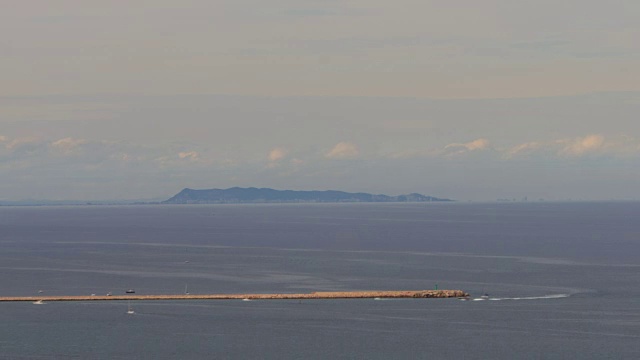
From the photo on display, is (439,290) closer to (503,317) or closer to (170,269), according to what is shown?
(503,317)

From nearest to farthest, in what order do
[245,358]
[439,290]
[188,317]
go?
[245,358], [188,317], [439,290]

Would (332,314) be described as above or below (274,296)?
below

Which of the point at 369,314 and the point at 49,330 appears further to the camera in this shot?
the point at 369,314

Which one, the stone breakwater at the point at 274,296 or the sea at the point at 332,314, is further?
the stone breakwater at the point at 274,296

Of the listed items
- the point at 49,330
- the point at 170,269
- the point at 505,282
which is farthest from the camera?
the point at 170,269

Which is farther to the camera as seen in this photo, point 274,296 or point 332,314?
point 274,296

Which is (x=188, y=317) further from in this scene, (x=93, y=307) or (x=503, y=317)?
(x=503, y=317)

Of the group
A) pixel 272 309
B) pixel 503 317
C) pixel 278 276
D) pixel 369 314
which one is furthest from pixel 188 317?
pixel 278 276

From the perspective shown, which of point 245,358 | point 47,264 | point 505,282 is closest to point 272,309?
point 245,358

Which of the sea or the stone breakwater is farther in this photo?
the stone breakwater
